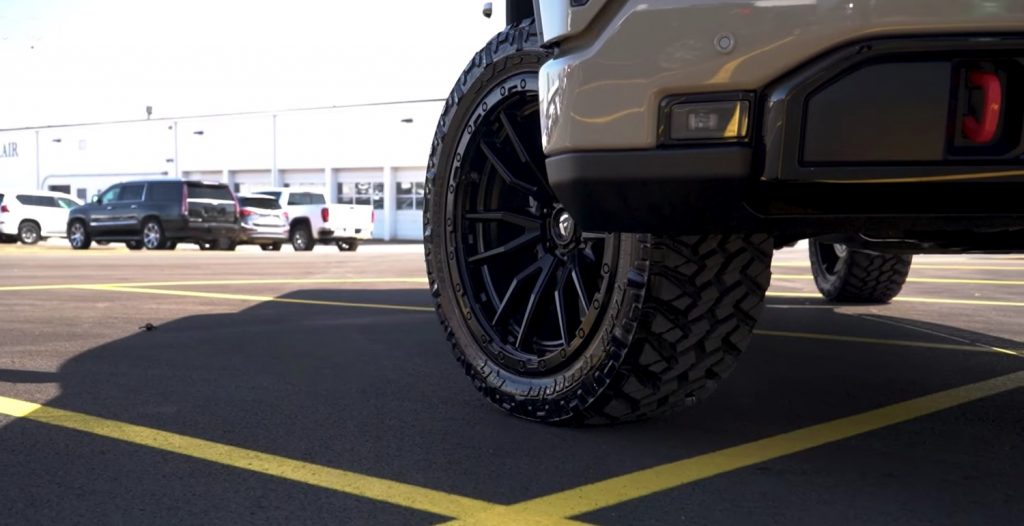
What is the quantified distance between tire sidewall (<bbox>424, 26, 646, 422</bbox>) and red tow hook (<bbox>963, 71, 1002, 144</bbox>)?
859 millimetres

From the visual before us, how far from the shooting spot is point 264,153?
142 feet

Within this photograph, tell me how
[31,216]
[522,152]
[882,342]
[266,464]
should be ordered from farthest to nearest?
[31,216] → [882,342] → [522,152] → [266,464]

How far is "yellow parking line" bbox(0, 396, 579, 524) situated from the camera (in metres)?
2.16

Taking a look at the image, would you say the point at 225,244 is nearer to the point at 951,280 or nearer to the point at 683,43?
the point at 951,280

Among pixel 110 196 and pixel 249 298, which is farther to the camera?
pixel 110 196

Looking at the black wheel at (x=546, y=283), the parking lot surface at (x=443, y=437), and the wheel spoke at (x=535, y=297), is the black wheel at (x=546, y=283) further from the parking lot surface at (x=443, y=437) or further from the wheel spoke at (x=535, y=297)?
the parking lot surface at (x=443, y=437)

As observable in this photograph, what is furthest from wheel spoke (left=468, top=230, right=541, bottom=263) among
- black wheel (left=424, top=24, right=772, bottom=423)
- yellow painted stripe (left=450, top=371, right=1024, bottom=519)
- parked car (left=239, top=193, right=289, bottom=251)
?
parked car (left=239, top=193, right=289, bottom=251)

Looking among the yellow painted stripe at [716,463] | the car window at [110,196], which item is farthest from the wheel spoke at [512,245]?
the car window at [110,196]

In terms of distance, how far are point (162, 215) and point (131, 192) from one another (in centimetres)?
134

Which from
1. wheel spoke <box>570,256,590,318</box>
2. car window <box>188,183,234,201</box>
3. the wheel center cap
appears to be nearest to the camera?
wheel spoke <box>570,256,590,318</box>

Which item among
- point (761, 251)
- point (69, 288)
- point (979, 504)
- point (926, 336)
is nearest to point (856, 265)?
point (926, 336)

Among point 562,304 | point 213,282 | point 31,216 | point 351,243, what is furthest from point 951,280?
point 31,216

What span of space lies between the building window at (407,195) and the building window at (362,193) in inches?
34.5

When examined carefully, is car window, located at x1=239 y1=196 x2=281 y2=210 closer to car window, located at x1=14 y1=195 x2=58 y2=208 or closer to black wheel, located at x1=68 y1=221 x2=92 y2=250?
black wheel, located at x1=68 y1=221 x2=92 y2=250
